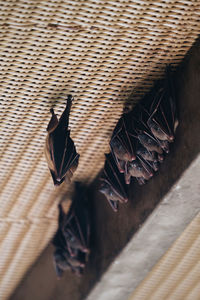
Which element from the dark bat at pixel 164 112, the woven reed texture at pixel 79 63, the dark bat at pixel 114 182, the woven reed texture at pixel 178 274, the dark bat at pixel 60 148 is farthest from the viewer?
the woven reed texture at pixel 178 274

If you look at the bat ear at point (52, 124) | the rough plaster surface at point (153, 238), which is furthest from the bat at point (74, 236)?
the bat ear at point (52, 124)

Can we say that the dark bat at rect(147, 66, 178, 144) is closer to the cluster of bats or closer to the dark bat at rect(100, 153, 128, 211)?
the cluster of bats

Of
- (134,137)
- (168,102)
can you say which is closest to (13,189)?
(134,137)

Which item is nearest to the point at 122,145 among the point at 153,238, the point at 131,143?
the point at 131,143

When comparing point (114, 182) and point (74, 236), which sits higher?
point (114, 182)

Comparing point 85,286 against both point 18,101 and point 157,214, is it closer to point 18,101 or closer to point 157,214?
point 157,214

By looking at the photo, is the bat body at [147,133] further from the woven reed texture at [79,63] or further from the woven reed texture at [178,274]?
the woven reed texture at [178,274]

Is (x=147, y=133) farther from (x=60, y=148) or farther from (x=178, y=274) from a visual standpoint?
(x=178, y=274)
